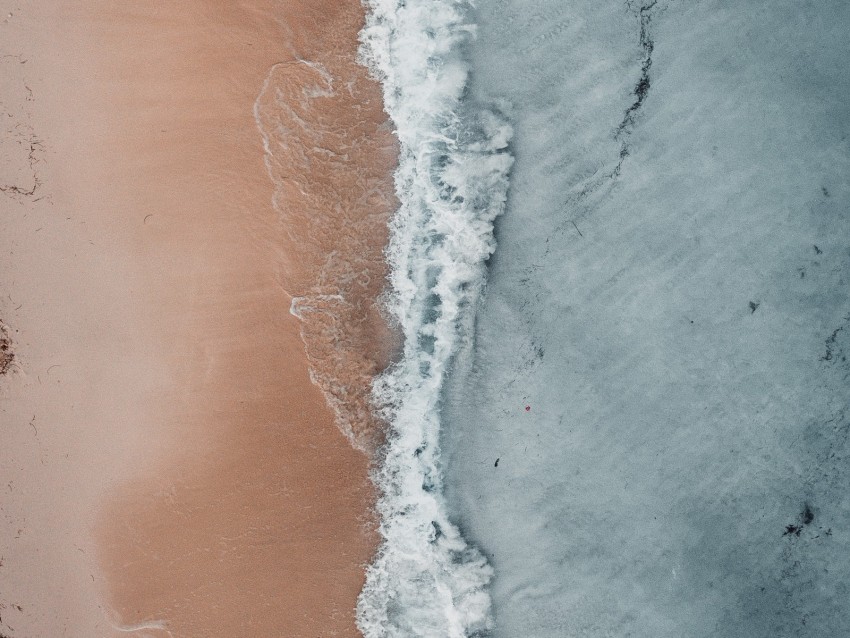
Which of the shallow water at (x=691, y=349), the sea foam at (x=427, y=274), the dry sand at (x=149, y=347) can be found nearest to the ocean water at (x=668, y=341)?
the shallow water at (x=691, y=349)

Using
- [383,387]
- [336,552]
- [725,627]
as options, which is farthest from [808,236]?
[336,552]

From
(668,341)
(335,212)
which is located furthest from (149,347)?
(668,341)

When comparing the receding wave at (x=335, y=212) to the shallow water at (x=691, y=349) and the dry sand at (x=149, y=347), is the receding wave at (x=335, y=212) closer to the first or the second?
the dry sand at (x=149, y=347)

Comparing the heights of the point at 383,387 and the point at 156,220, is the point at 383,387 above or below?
below

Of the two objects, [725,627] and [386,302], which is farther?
[386,302]

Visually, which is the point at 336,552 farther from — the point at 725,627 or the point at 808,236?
the point at 808,236

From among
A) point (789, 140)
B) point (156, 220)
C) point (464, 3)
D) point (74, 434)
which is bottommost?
point (74, 434)

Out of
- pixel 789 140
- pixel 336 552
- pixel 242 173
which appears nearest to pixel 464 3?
pixel 242 173
